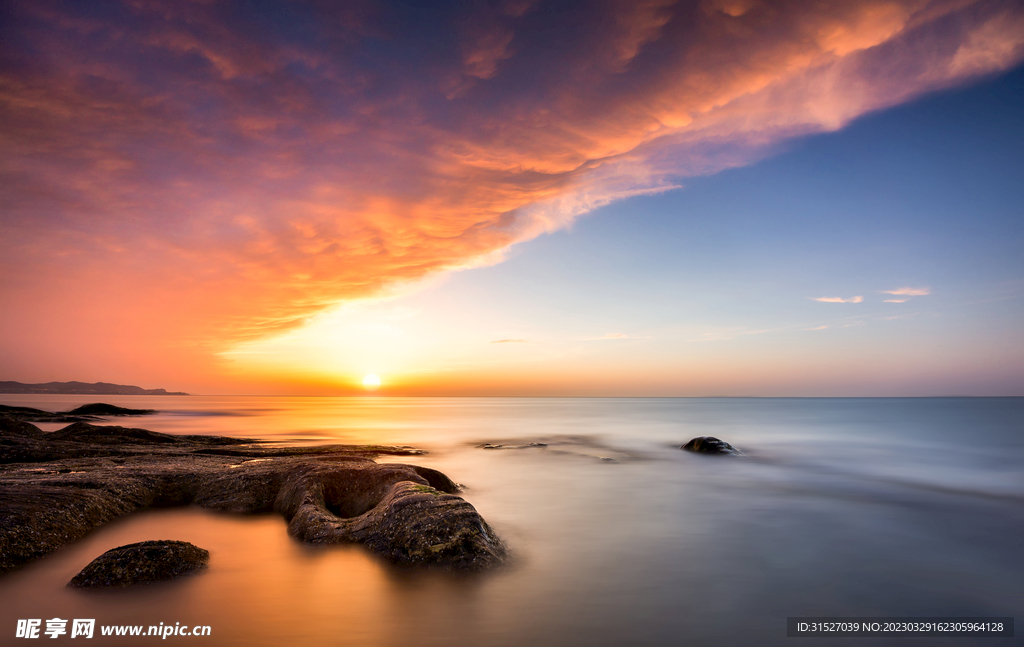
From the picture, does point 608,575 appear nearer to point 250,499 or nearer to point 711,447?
point 250,499

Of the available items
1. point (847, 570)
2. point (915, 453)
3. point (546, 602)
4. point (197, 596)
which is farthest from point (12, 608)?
point (915, 453)

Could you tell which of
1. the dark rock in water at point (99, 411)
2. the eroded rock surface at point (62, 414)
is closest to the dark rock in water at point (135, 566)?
the eroded rock surface at point (62, 414)

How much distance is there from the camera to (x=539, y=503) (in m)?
12.2

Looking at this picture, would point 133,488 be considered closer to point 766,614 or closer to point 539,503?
point 539,503

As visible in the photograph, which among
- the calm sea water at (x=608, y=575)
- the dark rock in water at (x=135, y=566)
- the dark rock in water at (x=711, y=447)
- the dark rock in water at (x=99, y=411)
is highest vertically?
the dark rock in water at (x=135, y=566)

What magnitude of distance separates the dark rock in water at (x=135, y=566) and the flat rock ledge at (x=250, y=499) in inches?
52.7

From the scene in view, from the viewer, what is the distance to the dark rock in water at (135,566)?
19.0 ft

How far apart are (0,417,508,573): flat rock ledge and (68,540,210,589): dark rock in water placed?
1.34 meters

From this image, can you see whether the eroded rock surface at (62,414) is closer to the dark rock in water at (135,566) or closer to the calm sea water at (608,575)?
the dark rock in water at (135,566)

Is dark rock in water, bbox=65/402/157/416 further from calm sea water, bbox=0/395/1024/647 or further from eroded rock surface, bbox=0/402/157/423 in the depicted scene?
calm sea water, bbox=0/395/1024/647

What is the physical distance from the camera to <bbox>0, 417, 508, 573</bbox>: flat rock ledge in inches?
272

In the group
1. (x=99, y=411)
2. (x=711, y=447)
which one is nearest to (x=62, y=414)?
(x=99, y=411)

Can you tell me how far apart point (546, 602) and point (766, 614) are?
2.73m

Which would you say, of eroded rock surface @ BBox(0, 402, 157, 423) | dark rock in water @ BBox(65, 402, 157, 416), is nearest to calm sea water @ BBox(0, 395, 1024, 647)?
eroded rock surface @ BBox(0, 402, 157, 423)
